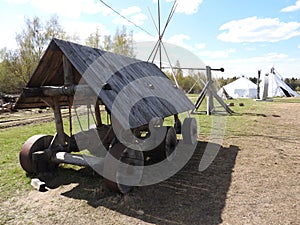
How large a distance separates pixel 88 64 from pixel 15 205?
2691 millimetres

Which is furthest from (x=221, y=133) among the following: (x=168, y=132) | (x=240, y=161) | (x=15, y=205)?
(x=15, y=205)

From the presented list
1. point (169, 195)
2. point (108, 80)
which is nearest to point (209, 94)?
point (108, 80)

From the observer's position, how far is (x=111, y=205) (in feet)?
13.4

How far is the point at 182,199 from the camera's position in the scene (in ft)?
14.0

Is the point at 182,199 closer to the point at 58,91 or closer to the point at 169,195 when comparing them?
the point at 169,195

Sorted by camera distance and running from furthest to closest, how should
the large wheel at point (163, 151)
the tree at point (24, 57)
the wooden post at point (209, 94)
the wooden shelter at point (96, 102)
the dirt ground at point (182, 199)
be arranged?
1. the tree at point (24, 57)
2. the wooden post at point (209, 94)
3. the large wheel at point (163, 151)
4. the wooden shelter at point (96, 102)
5. the dirt ground at point (182, 199)

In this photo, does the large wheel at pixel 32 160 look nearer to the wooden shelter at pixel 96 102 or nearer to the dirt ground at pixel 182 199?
the wooden shelter at pixel 96 102

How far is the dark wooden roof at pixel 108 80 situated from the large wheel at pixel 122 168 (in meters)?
0.55

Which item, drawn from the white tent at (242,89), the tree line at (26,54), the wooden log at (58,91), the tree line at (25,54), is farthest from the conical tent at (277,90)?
the wooden log at (58,91)

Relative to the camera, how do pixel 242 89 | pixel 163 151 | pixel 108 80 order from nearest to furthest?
pixel 108 80 < pixel 163 151 < pixel 242 89

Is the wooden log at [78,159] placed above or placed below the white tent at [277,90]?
below

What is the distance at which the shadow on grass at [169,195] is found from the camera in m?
3.74

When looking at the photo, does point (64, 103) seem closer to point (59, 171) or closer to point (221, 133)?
point (59, 171)

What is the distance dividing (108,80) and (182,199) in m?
2.50
